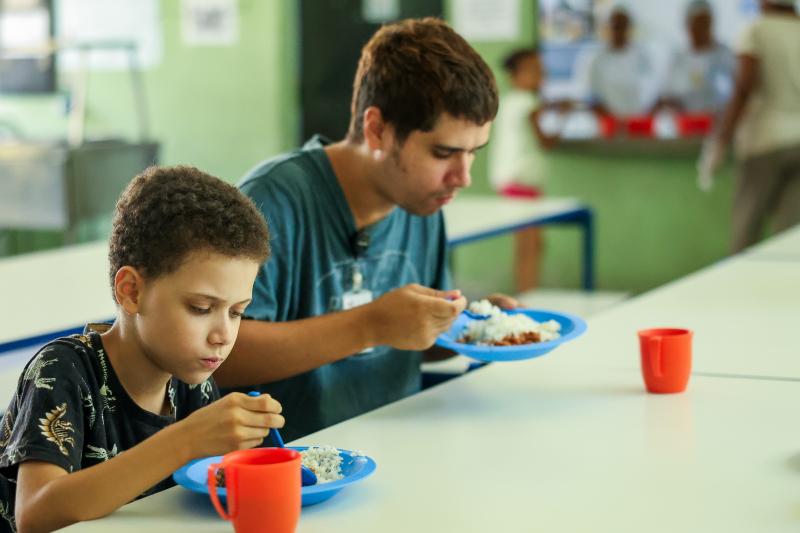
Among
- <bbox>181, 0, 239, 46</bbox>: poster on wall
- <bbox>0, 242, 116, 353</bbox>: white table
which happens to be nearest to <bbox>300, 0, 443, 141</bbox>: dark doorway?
<bbox>181, 0, 239, 46</bbox>: poster on wall

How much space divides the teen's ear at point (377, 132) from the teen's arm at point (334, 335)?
0.31 metres

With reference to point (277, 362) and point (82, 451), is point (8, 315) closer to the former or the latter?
point (277, 362)

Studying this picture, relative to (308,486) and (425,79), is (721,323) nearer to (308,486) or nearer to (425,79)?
(425,79)

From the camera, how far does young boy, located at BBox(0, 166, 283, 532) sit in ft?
3.74

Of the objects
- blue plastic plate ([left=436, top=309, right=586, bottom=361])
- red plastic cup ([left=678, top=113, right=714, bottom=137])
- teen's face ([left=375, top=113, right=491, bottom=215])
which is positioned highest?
teen's face ([left=375, top=113, right=491, bottom=215])

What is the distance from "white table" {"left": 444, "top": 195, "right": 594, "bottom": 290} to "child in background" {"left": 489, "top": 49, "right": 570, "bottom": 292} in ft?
2.61

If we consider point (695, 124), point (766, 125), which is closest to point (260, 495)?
point (766, 125)

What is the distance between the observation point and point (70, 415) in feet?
4.05

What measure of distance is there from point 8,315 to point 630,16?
396 centimetres

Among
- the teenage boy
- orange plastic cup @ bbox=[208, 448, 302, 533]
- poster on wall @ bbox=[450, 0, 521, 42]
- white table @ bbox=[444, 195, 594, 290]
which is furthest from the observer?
poster on wall @ bbox=[450, 0, 521, 42]

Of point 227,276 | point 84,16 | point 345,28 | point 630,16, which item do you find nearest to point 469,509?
point 227,276

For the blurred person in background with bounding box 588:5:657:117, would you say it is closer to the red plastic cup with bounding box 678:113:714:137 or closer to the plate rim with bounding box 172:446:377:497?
the red plastic cup with bounding box 678:113:714:137

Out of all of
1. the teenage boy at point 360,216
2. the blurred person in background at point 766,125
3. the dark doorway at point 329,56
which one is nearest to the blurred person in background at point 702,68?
the blurred person in background at point 766,125

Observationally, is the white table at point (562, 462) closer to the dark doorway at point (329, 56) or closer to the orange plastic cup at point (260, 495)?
the orange plastic cup at point (260, 495)
